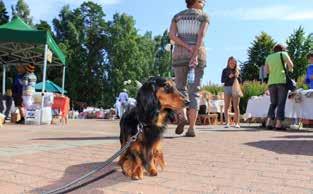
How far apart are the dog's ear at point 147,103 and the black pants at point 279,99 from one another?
21.9 feet

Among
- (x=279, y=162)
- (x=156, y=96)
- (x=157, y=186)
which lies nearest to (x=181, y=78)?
(x=279, y=162)

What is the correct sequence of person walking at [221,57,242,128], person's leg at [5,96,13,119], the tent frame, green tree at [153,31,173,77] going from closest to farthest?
person walking at [221,57,242,128], person's leg at [5,96,13,119], the tent frame, green tree at [153,31,173,77]

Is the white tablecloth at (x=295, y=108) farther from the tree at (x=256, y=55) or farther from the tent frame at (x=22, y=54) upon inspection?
the tree at (x=256, y=55)

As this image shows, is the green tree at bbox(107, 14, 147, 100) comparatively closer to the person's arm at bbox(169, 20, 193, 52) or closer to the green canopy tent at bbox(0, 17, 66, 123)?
the green canopy tent at bbox(0, 17, 66, 123)

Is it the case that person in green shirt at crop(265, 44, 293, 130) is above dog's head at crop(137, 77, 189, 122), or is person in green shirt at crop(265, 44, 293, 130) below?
above

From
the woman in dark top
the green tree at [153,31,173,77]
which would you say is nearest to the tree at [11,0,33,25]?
the green tree at [153,31,173,77]

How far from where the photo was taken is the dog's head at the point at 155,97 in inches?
149

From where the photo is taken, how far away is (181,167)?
4285mm

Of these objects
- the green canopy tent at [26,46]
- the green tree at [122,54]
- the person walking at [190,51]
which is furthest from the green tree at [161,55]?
the person walking at [190,51]

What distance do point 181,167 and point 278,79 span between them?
6.20 m

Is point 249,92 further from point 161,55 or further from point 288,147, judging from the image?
point 161,55

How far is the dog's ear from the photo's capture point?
3.77 m

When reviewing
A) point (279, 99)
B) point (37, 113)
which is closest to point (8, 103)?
point (37, 113)

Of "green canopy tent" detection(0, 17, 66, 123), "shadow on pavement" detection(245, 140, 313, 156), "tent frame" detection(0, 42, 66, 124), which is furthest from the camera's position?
"tent frame" detection(0, 42, 66, 124)
